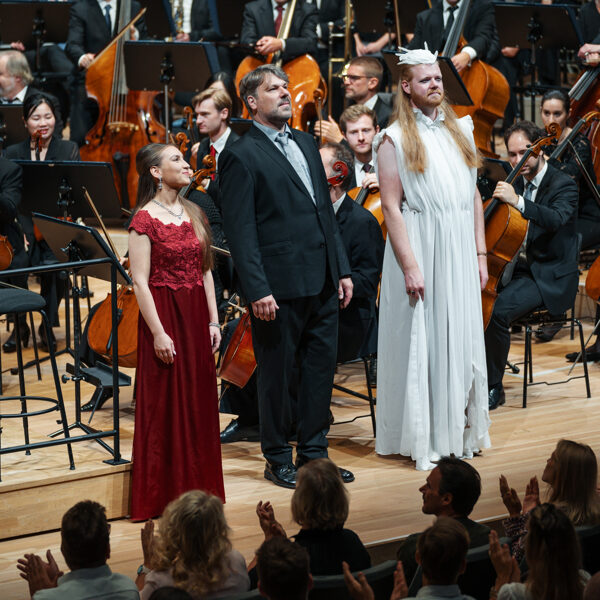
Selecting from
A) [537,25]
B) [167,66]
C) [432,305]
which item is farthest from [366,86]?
[432,305]

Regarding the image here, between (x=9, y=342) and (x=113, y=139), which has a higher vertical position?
(x=113, y=139)

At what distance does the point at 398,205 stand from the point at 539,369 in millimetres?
1943

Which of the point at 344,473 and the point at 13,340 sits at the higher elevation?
the point at 13,340

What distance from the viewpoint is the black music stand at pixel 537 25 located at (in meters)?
7.03

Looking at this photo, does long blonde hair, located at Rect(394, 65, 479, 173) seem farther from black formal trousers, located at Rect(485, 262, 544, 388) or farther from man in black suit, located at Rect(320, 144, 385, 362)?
black formal trousers, located at Rect(485, 262, 544, 388)

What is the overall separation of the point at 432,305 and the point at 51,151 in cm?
284

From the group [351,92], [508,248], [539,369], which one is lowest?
[539,369]

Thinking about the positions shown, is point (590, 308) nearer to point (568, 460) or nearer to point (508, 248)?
point (508, 248)

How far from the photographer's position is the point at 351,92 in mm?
6785

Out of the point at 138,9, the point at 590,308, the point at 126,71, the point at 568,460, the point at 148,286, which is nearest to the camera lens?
the point at 568,460

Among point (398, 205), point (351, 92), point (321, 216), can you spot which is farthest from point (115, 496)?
point (351, 92)

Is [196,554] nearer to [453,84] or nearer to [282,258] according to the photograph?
[282,258]

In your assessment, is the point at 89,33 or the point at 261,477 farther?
the point at 89,33

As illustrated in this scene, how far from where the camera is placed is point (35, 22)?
8180 millimetres
